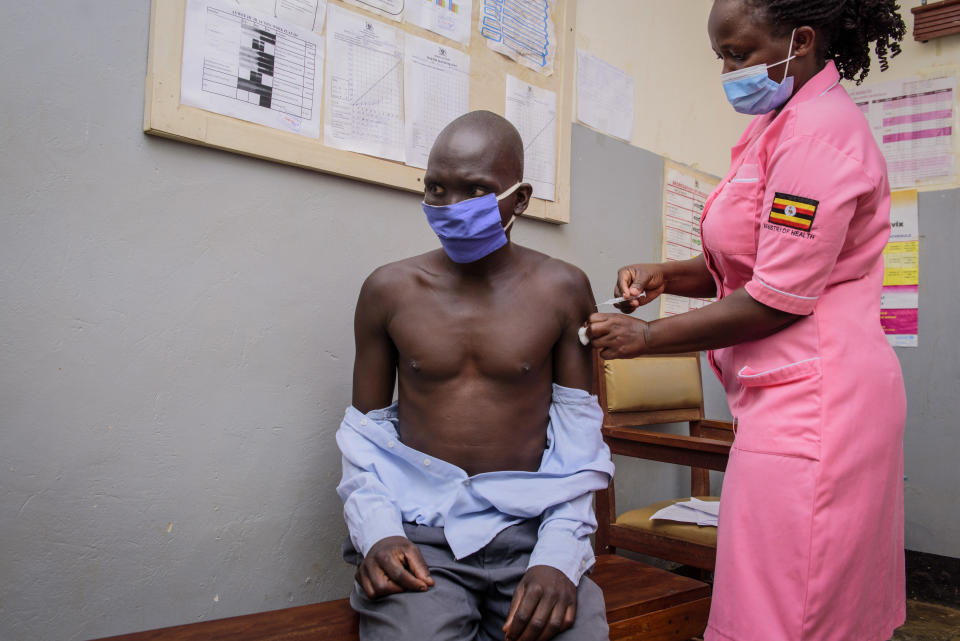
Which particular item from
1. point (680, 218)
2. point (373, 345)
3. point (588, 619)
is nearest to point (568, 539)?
point (588, 619)

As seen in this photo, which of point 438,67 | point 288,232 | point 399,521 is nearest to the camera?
point 399,521

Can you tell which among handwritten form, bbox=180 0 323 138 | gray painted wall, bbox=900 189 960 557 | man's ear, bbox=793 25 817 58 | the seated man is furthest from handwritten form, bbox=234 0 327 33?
gray painted wall, bbox=900 189 960 557

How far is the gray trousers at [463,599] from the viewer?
A: 1227mm

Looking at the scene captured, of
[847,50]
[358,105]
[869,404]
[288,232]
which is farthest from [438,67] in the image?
[869,404]

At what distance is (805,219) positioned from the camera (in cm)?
118

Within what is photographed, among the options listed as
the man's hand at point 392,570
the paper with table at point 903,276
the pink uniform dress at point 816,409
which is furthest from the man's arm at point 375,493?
the paper with table at point 903,276

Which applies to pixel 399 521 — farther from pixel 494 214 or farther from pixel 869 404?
pixel 869 404

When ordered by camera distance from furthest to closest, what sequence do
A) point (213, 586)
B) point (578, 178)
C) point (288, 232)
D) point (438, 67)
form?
point (578, 178) < point (438, 67) < point (288, 232) < point (213, 586)

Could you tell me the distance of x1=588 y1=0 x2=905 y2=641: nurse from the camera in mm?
1190

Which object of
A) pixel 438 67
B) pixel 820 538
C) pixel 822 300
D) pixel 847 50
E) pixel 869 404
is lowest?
pixel 820 538

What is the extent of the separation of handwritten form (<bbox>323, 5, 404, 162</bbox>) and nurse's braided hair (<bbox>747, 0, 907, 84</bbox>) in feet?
3.71

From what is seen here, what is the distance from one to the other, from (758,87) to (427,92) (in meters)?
1.15

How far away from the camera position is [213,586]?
177cm

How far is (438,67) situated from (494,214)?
3.04 ft
